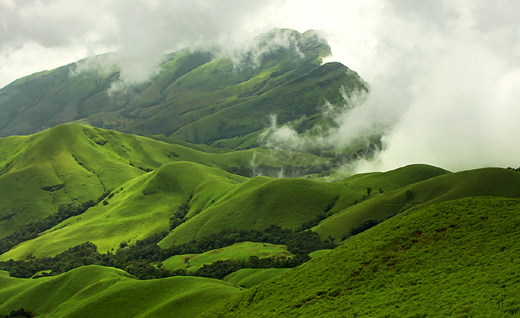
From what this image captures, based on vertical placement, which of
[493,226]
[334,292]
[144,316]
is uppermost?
[493,226]

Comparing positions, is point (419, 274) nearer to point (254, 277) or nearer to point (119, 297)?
point (119, 297)

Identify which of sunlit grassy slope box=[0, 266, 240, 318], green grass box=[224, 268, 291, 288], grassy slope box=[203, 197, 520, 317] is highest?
grassy slope box=[203, 197, 520, 317]

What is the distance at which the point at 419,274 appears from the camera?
6212 centimetres

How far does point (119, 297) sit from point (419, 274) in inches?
4704

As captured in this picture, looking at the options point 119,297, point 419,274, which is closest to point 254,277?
point 119,297

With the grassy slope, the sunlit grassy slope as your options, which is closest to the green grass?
the sunlit grassy slope

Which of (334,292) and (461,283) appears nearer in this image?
(461,283)

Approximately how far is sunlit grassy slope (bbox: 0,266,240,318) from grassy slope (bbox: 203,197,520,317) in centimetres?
4563

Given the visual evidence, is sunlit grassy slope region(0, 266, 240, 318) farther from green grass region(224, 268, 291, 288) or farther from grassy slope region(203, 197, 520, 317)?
grassy slope region(203, 197, 520, 317)

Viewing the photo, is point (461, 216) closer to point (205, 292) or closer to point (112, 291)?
point (205, 292)

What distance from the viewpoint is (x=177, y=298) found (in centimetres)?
13338

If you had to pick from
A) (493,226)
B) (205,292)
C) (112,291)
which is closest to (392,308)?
(493,226)

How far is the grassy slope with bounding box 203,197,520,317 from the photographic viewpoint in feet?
167

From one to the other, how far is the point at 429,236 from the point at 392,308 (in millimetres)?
22039
